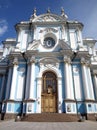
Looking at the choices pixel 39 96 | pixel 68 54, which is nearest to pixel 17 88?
pixel 39 96

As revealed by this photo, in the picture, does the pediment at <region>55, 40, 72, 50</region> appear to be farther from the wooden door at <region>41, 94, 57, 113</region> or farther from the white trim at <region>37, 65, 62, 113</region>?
the wooden door at <region>41, 94, 57, 113</region>

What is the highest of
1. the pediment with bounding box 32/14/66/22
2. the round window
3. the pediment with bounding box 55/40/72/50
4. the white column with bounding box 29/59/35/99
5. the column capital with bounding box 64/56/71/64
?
the pediment with bounding box 32/14/66/22

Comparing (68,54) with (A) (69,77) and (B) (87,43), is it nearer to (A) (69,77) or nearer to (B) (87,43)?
(A) (69,77)

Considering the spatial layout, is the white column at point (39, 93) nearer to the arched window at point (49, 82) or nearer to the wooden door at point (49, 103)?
the wooden door at point (49, 103)

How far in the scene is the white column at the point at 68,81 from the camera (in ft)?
59.9

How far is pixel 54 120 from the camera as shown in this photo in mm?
14078

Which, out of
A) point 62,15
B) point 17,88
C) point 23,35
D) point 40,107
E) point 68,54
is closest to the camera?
point 40,107

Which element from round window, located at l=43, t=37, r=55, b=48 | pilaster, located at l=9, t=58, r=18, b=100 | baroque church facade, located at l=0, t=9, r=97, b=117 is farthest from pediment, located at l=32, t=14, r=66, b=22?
pilaster, located at l=9, t=58, r=18, b=100

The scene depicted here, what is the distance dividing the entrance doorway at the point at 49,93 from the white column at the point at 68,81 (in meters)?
1.74

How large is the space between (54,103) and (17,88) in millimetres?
5262

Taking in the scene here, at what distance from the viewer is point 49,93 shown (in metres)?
19.2

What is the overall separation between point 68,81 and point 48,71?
10.9ft

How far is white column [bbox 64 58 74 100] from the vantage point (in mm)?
18272

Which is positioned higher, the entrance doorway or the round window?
the round window
